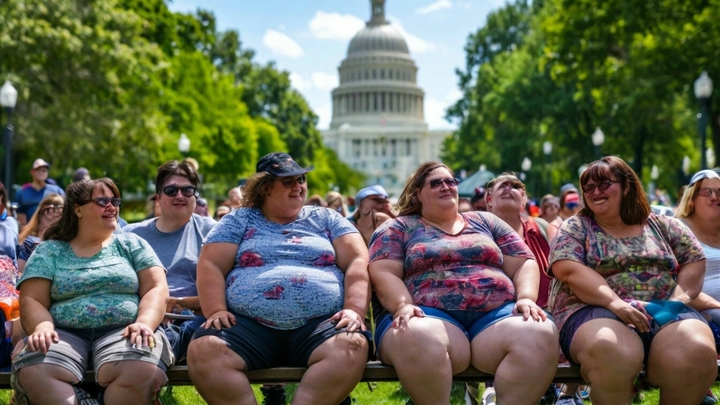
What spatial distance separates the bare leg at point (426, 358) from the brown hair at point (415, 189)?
79 centimetres

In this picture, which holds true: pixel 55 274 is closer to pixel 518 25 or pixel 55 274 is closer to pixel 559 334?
pixel 559 334

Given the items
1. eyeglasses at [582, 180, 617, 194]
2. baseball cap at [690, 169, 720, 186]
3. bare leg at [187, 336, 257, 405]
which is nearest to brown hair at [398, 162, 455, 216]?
eyeglasses at [582, 180, 617, 194]

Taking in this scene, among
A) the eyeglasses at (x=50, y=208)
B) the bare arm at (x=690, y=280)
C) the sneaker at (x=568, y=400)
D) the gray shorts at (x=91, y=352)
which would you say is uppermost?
the eyeglasses at (x=50, y=208)

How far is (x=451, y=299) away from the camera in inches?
167

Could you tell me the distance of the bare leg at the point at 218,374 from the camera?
13.0ft

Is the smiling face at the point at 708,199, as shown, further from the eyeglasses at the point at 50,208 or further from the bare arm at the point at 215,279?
the eyeglasses at the point at 50,208

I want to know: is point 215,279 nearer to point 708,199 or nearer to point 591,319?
point 591,319

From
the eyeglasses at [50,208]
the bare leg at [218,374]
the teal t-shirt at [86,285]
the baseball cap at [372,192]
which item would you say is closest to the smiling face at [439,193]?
the bare leg at [218,374]

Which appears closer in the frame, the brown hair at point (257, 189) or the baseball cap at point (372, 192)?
the brown hair at point (257, 189)

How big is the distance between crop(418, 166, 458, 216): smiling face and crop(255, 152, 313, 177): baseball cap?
2.11 feet

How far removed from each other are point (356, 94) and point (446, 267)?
117 m

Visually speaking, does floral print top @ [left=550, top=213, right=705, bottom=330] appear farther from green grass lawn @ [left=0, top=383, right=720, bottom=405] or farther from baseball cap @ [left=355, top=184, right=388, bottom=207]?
baseball cap @ [left=355, top=184, right=388, bottom=207]

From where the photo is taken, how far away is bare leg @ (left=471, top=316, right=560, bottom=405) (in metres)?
3.94

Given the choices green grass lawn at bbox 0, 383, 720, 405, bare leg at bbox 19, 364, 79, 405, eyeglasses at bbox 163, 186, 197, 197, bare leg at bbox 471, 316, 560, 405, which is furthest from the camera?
green grass lawn at bbox 0, 383, 720, 405
